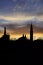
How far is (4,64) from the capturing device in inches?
969

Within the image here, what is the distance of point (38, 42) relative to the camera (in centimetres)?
2772

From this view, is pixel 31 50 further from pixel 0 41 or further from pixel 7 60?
pixel 0 41

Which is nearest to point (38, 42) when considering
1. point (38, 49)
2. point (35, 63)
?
point (38, 49)

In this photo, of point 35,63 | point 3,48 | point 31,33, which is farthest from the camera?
point 31,33

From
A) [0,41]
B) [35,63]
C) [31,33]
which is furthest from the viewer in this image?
[31,33]

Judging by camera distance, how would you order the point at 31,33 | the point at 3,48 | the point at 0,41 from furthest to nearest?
the point at 31,33 < the point at 0,41 < the point at 3,48

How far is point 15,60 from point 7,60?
1.29 metres

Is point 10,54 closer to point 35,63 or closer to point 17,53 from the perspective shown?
point 17,53

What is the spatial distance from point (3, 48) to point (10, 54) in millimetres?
1803

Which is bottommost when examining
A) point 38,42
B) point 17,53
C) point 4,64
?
point 4,64

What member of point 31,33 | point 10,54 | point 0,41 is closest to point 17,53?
point 10,54

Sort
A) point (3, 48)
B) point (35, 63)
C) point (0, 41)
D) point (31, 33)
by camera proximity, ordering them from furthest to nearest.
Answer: point (31, 33) < point (0, 41) < point (3, 48) < point (35, 63)

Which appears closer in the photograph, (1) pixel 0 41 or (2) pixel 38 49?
(2) pixel 38 49

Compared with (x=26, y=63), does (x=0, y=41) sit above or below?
above
